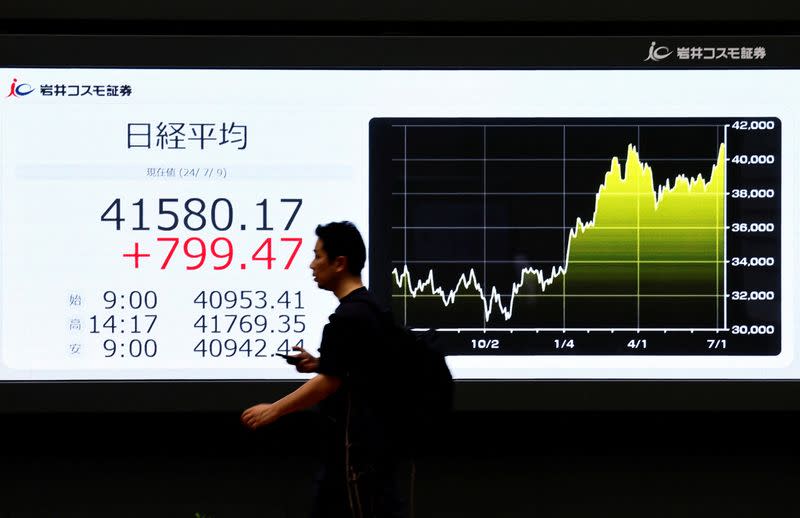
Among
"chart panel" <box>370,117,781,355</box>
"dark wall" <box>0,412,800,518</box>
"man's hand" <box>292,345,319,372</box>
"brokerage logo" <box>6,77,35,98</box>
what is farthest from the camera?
"dark wall" <box>0,412,800,518</box>

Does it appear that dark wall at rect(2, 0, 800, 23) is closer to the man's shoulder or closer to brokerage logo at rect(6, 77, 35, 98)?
brokerage logo at rect(6, 77, 35, 98)

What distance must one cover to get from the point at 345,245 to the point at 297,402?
0.54m

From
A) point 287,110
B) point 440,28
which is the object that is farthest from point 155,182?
point 440,28

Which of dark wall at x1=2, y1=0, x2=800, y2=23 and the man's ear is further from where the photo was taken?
dark wall at x1=2, y1=0, x2=800, y2=23

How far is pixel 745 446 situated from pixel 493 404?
1237 millimetres

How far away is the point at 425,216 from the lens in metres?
4.90

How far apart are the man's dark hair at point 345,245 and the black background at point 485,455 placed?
167 cm

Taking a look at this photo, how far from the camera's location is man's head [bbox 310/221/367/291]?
350 centimetres

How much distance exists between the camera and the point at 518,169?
16.1ft

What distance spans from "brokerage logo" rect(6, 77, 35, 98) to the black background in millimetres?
283

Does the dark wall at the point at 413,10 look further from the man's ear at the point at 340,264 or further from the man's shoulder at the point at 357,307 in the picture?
the man's shoulder at the point at 357,307

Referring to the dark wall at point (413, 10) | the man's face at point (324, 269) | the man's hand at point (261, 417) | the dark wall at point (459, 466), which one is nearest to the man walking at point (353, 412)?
the man's hand at point (261, 417)

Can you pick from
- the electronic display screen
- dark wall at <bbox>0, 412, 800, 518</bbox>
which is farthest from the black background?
the electronic display screen

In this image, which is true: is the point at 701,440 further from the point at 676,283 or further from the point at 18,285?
the point at 18,285
